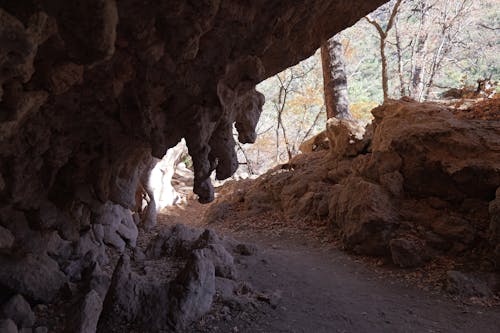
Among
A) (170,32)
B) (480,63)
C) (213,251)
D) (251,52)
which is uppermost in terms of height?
(480,63)

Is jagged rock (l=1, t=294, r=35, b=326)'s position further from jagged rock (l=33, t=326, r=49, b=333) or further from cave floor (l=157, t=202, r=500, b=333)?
cave floor (l=157, t=202, r=500, b=333)

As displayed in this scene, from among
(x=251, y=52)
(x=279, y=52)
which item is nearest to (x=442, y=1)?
(x=279, y=52)

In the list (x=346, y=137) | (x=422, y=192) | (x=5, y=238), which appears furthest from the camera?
(x=346, y=137)

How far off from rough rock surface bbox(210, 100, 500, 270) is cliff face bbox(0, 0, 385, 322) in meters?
3.17

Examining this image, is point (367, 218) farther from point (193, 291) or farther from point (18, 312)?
point (18, 312)

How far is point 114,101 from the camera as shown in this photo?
3.94 metres

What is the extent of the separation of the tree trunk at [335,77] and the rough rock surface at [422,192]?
2.97 m

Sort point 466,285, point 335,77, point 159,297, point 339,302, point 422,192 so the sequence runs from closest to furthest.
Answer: point 159,297 → point 339,302 → point 466,285 → point 422,192 → point 335,77

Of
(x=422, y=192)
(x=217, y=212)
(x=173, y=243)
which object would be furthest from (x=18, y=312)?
(x=217, y=212)

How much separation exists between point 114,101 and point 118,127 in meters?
0.40

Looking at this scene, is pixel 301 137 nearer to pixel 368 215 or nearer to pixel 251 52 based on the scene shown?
pixel 368 215

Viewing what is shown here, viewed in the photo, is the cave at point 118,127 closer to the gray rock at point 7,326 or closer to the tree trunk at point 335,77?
the gray rock at point 7,326

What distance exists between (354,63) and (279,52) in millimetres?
16776

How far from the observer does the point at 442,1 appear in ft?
49.6
